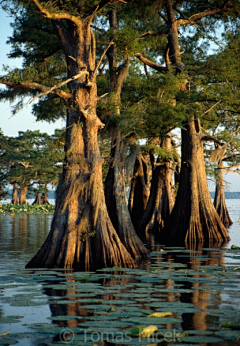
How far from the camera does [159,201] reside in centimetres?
2091

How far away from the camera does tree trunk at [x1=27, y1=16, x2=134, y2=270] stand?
1073 centimetres

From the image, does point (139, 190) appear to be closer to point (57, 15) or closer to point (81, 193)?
point (81, 193)

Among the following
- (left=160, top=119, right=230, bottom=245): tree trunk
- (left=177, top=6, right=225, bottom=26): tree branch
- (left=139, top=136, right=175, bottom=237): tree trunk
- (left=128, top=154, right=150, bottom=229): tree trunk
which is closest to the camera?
(left=160, top=119, right=230, bottom=245): tree trunk

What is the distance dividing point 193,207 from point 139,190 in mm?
6085

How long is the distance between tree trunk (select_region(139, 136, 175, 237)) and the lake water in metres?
9.02

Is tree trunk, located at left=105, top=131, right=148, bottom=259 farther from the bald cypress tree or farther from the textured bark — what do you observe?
the bald cypress tree

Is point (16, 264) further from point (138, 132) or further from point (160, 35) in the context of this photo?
point (160, 35)

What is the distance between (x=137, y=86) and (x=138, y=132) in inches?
88.4

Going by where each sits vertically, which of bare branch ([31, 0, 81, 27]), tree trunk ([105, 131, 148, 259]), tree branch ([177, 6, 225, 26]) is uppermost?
tree branch ([177, 6, 225, 26])

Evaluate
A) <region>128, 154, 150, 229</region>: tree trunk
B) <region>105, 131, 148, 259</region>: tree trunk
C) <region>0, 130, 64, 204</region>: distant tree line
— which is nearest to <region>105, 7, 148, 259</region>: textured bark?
<region>105, 131, 148, 259</region>: tree trunk

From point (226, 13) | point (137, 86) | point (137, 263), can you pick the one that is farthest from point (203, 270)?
point (226, 13)

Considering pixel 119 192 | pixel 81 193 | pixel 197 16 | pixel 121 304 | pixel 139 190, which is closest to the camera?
pixel 121 304

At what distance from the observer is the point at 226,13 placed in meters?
18.9

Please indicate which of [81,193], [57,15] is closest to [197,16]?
[57,15]
